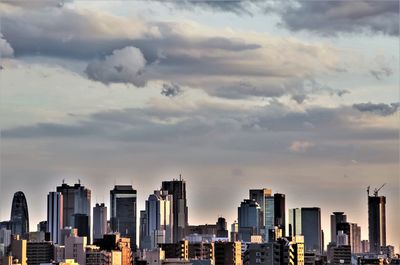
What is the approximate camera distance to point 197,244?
404 feet

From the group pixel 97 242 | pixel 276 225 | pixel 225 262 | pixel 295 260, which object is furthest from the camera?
pixel 276 225

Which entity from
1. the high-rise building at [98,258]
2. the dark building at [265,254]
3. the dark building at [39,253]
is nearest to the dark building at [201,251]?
the high-rise building at [98,258]

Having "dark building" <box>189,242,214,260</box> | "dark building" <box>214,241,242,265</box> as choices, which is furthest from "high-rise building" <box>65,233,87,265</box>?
"dark building" <box>214,241,242,265</box>

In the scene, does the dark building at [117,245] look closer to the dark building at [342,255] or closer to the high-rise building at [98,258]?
the high-rise building at [98,258]

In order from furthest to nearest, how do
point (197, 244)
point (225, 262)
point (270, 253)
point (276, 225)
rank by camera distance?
point (276, 225)
point (197, 244)
point (225, 262)
point (270, 253)

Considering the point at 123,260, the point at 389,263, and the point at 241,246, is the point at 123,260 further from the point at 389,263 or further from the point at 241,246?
the point at 389,263

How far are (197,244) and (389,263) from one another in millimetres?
18403

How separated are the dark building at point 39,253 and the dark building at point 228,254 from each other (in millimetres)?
15664

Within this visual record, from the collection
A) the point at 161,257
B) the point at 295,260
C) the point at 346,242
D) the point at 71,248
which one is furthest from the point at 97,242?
the point at 295,260

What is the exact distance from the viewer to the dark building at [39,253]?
122938mm

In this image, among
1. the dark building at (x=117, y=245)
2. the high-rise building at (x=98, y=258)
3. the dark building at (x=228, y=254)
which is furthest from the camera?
the dark building at (x=117, y=245)

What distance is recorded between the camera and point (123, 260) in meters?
123

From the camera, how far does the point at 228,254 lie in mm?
117125

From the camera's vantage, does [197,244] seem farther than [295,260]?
Yes
